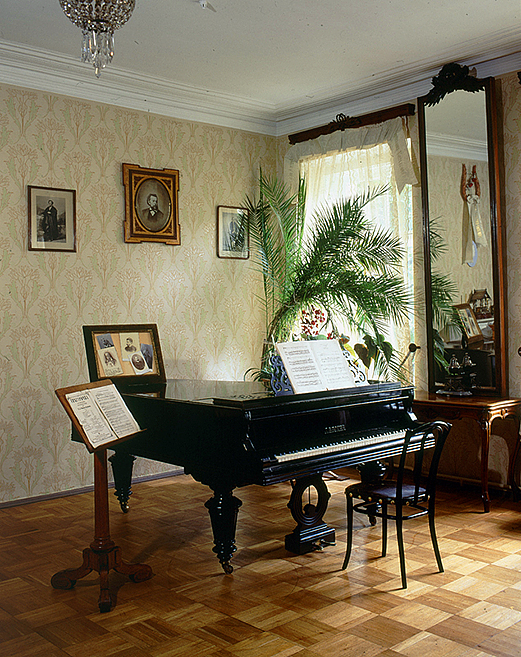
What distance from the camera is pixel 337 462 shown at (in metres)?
3.46

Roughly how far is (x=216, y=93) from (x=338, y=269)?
1.85 metres

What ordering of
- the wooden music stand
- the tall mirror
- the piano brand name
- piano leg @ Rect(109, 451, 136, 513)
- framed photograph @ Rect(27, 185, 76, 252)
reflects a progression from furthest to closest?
framed photograph @ Rect(27, 185, 76, 252) < the tall mirror < piano leg @ Rect(109, 451, 136, 513) < the piano brand name < the wooden music stand

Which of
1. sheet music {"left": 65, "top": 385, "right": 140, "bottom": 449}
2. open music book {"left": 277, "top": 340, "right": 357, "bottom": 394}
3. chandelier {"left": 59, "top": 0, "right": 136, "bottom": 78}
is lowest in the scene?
sheet music {"left": 65, "top": 385, "right": 140, "bottom": 449}

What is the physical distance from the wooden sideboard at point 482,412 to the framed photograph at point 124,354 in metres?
1.88

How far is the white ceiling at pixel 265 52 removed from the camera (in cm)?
420

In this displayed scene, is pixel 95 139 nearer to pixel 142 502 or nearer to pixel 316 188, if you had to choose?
pixel 316 188

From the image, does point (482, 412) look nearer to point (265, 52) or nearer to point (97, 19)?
point (265, 52)

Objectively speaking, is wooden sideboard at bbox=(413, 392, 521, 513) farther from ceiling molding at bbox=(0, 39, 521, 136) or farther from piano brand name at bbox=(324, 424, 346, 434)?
ceiling molding at bbox=(0, 39, 521, 136)

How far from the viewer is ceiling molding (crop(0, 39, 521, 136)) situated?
4840 mm

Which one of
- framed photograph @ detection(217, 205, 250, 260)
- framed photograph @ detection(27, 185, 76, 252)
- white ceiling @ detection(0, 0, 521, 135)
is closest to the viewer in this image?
white ceiling @ detection(0, 0, 521, 135)

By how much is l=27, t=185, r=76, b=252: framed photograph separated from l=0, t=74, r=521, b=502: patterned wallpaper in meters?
0.06

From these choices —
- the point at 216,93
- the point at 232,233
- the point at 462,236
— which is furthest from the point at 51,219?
the point at 462,236

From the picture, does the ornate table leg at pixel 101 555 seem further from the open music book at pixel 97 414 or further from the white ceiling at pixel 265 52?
the white ceiling at pixel 265 52

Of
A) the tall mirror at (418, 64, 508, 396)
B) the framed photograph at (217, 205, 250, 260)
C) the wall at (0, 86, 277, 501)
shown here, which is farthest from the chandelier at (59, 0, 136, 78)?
the framed photograph at (217, 205, 250, 260)
